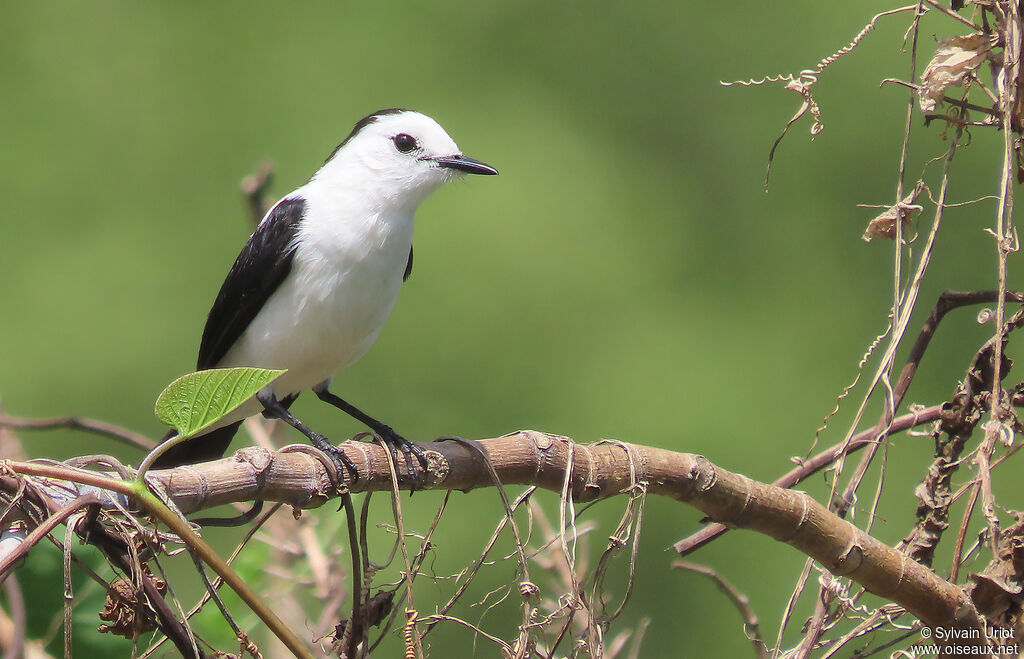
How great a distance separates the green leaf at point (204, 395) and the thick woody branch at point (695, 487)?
1.08 feet

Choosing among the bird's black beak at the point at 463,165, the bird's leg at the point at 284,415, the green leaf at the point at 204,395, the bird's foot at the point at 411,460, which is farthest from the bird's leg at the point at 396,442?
the bird's black beak at the point at 463,165

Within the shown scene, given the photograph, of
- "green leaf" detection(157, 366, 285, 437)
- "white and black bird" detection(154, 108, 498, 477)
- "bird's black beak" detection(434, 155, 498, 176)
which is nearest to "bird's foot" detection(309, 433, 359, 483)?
"green leaf" detection(157, 366, 285, 437)

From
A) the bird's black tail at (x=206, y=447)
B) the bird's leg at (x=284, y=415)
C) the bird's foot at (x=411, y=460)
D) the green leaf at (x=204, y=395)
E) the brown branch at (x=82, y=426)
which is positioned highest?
the green leaf at (x=204, y=395)

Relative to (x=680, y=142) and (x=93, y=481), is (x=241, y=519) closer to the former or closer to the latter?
(x=93, y=481)

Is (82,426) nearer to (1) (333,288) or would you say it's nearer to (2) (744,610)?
(1) (333,288)

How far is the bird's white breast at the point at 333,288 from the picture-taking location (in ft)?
8.23

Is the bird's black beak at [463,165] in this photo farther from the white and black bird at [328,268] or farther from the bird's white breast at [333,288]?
the bird's white breast at [333,288]

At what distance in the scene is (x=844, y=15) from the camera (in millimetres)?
5207

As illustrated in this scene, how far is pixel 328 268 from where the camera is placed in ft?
8.25

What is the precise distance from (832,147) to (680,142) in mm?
813

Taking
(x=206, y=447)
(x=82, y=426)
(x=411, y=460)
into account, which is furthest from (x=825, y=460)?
(x=206, y=447)

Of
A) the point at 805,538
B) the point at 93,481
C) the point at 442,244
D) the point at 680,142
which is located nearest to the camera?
the point at 93,481

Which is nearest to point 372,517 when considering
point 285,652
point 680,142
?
point 285,652

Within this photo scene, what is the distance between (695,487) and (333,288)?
43.3 inches
